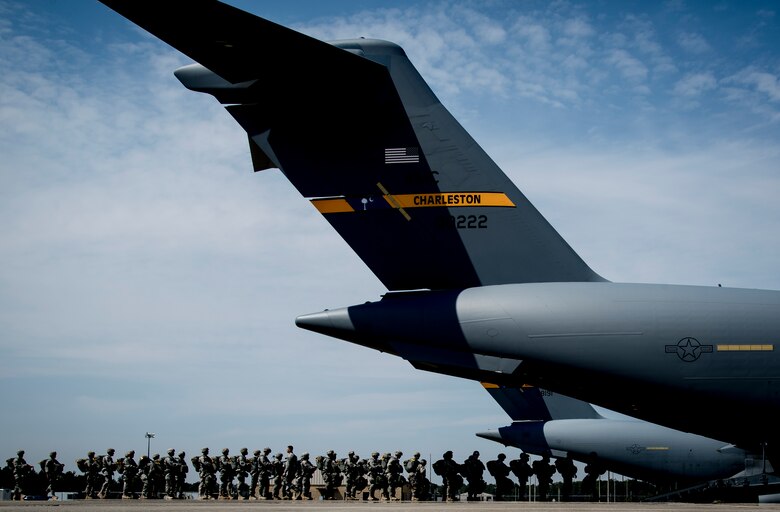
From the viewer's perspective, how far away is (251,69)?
9.16 metres

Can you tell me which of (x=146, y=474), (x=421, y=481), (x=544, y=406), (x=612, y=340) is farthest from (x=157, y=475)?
(x=612, y=340)

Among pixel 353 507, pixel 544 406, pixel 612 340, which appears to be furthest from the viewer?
pixel 544 406

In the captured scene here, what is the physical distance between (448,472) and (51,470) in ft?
29.2

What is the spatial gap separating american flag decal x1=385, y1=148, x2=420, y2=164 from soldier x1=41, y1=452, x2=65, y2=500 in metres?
12.4

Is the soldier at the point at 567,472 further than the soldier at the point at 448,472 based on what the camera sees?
Yes

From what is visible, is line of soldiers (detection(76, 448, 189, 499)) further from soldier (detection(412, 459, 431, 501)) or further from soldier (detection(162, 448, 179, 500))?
soldier (detection(412, 459, 431, 501))

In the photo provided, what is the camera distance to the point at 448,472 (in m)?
17.4

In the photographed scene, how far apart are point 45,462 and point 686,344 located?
14630mm

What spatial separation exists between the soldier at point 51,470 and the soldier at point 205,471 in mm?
3068

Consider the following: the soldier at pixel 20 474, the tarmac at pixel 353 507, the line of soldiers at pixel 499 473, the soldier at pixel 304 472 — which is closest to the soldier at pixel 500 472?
the line of soldiers at pixel 499 473

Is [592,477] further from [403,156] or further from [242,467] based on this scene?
[403,156]

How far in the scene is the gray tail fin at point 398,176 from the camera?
9.57 m

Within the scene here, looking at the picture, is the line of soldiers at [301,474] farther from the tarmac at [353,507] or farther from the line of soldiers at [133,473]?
the tarmac at [353,507]

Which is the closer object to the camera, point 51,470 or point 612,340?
point 612,340
